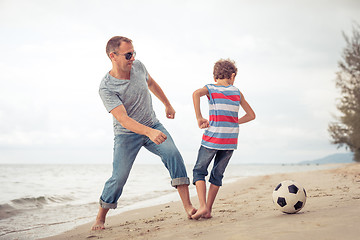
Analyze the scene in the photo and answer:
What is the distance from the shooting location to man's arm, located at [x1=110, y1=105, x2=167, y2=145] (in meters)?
2.99

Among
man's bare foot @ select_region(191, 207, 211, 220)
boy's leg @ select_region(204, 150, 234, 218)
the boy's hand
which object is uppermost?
the boy's hand

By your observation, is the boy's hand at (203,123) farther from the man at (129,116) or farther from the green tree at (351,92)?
the green tree at (351,92)

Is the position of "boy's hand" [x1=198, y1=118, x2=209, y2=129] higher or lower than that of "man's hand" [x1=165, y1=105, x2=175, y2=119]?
lower

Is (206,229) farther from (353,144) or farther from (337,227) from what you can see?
(353,144)

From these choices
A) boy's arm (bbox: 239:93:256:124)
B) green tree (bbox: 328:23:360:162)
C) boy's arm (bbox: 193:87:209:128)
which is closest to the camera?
boy's arm (bbox: 193:87:209:128)

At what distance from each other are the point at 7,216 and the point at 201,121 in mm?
5187

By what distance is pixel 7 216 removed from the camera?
6.72m

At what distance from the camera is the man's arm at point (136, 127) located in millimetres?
2986

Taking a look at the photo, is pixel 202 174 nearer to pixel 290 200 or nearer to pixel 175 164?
pixel 175 164

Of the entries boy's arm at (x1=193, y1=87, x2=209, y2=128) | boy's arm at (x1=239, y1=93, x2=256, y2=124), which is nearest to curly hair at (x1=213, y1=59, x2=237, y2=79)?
boy's arm at (x1=193, y1=87, x2=209, y2=128)

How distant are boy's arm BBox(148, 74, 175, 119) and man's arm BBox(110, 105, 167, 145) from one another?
2.73ft

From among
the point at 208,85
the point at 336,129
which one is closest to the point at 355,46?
the point at 336,129

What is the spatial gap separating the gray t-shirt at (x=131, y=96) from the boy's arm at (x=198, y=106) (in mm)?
530

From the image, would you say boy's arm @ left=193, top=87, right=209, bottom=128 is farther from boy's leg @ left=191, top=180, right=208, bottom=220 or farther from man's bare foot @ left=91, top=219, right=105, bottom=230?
man's bare foot @ left=91, top=219, right=105, bottom=230
